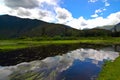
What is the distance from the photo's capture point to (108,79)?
31734 mm

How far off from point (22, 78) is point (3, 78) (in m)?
3.45

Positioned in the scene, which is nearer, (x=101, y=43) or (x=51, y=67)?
(x=51, y=67)

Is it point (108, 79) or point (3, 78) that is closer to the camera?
point (108, 79)

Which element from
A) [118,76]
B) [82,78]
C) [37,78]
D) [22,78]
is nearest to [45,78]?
[37,78]

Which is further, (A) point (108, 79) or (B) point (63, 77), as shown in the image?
(B) point (63, 77)

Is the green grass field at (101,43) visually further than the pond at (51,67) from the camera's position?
No

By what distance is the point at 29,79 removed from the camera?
32344mm

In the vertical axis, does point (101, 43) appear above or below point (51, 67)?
below

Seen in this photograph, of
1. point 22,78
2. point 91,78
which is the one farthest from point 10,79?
point 91,78

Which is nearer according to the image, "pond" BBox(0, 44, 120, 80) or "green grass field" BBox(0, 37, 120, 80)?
"green grass field" BBox(0, 37, 120, 80)

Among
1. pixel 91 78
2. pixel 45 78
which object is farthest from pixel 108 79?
pixel 45 78

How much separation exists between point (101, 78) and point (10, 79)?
1395cm

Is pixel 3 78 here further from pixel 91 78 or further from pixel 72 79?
pixel 91 78

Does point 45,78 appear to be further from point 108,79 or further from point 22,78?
point 108,79
